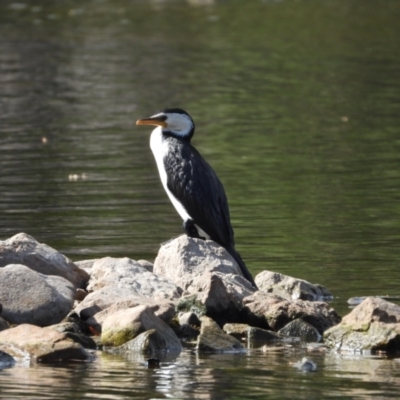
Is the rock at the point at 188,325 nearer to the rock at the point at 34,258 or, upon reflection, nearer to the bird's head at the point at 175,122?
the rock at the point at 34,258

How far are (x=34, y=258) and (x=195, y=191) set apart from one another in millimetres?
1615

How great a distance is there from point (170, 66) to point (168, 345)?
2355cm

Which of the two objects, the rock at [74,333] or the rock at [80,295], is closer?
the rock at [74,333]

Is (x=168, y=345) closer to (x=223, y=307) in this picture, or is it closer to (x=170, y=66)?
(x=223, y=307)

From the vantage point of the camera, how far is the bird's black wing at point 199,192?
36.6 ft

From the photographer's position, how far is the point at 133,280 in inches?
404

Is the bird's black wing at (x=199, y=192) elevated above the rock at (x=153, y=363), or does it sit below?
above

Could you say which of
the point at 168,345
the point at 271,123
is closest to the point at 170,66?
the point at 271,123

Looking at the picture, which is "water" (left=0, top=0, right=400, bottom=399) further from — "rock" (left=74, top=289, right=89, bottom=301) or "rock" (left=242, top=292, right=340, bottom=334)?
"rock" (left=74, top=289, right=89, bottom=301)

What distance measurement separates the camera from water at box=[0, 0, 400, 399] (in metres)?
→ 8.33

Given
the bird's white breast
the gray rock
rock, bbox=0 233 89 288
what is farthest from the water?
rock, bbox=0 233 89 288

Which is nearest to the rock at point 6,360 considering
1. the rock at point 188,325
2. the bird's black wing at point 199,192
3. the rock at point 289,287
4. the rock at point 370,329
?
the rock at point 188,325

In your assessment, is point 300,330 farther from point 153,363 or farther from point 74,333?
point 74,333

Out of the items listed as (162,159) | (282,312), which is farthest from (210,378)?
(162,159)
